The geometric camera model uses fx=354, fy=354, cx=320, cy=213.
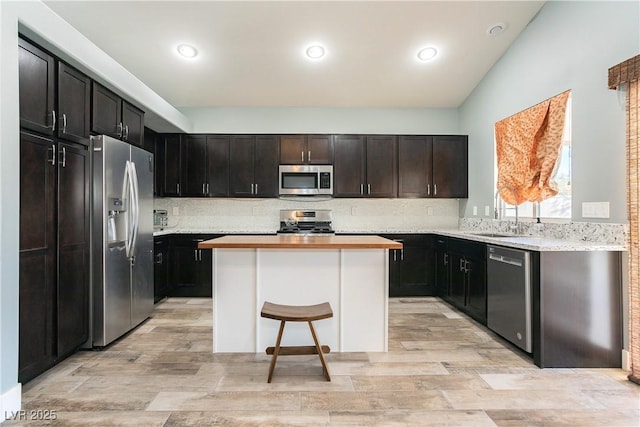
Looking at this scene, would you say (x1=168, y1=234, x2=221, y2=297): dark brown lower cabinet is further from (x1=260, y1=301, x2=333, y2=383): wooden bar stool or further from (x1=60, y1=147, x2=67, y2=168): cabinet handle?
(x1=260, y1=301, x2=333, y2=383): wooden bar stool

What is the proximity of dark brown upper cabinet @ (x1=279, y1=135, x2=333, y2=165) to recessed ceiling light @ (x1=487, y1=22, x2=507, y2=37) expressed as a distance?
222 cm

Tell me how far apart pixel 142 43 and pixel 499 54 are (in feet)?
12.8

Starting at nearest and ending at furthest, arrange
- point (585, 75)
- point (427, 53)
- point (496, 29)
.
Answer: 1. point (585, 75)
2. point (496, 29)
3. point (427, 53)

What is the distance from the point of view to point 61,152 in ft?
8.20

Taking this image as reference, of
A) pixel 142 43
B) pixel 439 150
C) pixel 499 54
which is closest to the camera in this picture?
pixel 142 43

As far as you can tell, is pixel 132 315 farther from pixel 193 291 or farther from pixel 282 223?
pixel 282 223

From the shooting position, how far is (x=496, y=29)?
11.9ft

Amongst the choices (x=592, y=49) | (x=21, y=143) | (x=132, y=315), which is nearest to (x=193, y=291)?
(x=132, y=315)

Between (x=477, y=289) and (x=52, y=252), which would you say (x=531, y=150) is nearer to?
(x=477, y=289)

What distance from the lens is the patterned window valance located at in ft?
10.5

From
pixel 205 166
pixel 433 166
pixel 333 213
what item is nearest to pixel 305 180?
pixel 333 213

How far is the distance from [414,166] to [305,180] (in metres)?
1.55

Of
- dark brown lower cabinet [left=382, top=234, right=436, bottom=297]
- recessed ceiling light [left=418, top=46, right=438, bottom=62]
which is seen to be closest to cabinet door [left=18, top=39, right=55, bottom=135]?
recessed ceiling light [left=418, top=46, right=438, bottom=62]

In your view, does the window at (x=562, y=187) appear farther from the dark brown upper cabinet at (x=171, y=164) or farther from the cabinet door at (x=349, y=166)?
the dark brown upper cabinet at (x=171, y=164)
